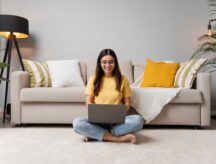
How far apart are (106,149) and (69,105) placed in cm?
89

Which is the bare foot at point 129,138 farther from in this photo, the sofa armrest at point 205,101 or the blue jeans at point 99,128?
the sofa armrest at point 205,101

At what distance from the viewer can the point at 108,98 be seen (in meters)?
2.04

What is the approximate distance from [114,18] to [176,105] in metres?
1.62

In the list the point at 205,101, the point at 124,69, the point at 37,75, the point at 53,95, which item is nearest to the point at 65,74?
the point at 37,75

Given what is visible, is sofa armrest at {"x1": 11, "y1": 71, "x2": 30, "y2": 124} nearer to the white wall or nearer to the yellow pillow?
the white wall

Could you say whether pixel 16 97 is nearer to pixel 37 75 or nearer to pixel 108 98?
pixel 37 75

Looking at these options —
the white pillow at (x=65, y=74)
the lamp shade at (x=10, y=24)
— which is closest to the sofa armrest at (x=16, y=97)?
the white pillow at (x=65, y=74)

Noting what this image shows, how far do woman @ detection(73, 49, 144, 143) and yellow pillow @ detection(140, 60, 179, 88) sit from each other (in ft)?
2.33

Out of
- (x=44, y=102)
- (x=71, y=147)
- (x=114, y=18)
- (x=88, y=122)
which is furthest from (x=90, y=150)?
(x=114, y=18)

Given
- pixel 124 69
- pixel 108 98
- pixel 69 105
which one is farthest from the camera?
pixel 124 69

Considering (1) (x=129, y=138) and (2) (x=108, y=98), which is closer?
(1) (x=129, y=138)

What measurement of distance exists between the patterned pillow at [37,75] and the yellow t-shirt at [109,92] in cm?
88

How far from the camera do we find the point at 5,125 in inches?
103

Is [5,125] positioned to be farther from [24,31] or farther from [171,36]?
[171,36]
